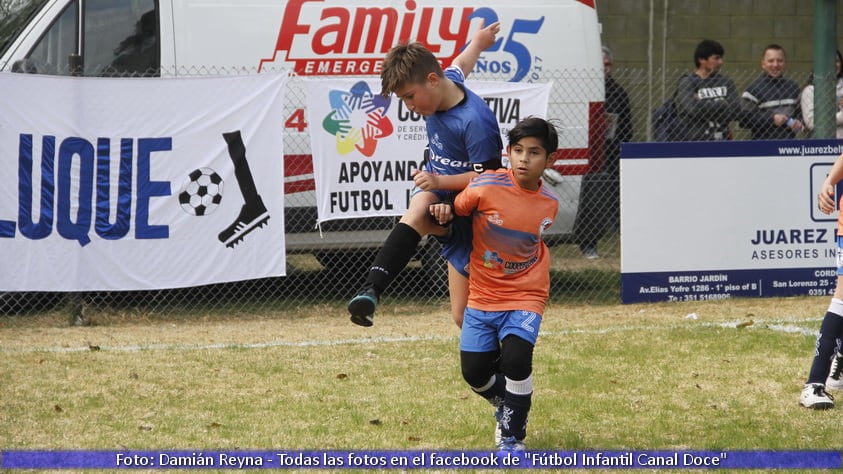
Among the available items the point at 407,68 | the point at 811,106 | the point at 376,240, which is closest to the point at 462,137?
the point at 407,68

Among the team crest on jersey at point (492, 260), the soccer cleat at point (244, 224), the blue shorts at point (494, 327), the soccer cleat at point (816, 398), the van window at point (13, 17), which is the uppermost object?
the van window at point (13, 17)

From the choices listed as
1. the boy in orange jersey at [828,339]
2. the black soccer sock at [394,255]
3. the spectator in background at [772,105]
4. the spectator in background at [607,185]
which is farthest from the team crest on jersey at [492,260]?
the spectator in background at [772,105]

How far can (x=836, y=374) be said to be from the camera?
6371 millimetres

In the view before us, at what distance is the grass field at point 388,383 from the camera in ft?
18.5

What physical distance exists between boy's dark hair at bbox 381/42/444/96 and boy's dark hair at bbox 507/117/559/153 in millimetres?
508

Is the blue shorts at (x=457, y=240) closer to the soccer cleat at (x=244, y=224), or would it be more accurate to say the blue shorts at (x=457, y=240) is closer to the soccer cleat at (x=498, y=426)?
the soccer cleat at (x=498, y=426)

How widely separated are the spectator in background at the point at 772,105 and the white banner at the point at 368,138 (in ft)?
7.56

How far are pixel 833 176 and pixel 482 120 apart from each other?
200 cm

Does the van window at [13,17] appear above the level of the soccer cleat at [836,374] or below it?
above

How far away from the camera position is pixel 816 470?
16.3 feet

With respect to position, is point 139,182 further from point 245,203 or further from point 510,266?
point 510,266

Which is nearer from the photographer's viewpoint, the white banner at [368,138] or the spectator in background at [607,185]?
the white banner at [368,138]

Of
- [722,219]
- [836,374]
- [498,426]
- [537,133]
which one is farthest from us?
[722,219]

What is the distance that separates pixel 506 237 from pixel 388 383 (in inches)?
80.5
